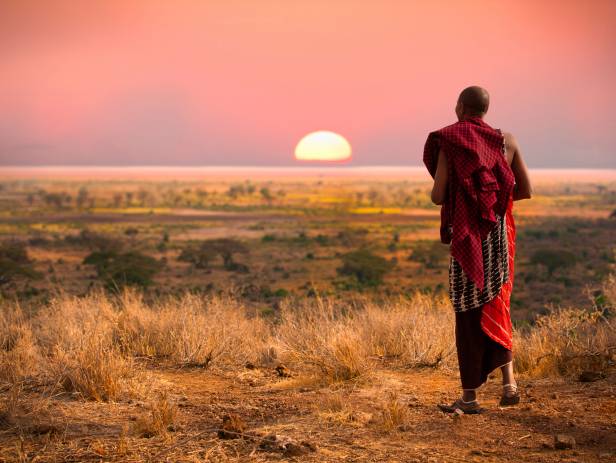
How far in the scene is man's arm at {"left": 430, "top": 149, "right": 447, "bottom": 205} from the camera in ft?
16.1

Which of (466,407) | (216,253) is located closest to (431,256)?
(216,253)

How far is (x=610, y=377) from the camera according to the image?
5941mm

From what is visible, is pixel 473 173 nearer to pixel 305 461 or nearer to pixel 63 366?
pixel 305 461

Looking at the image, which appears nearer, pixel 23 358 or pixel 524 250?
pixel 23 358

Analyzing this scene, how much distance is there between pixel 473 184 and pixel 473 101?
560mm

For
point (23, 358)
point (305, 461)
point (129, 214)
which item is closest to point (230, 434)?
point (305, 461)

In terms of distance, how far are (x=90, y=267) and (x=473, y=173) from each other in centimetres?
2637

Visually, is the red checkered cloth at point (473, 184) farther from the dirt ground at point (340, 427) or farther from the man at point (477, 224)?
the dirt ground at point (340, 427)

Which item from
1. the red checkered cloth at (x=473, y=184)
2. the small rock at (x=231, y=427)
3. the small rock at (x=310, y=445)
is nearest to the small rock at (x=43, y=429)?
the small rock at (x=231, y=427)

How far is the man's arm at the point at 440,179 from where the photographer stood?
16.1 ft

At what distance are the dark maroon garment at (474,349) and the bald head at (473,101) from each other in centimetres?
132

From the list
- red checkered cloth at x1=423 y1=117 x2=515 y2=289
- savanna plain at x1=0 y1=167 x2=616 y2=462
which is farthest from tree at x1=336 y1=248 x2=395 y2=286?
red checkered cloth at x1=423 y1=117 x2=515 y2=289

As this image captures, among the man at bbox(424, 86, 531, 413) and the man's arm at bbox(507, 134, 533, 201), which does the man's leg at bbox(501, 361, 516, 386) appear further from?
the man's arm at bbox(507, 134, 533, 201)

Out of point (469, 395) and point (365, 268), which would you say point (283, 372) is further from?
point (365, 268)
